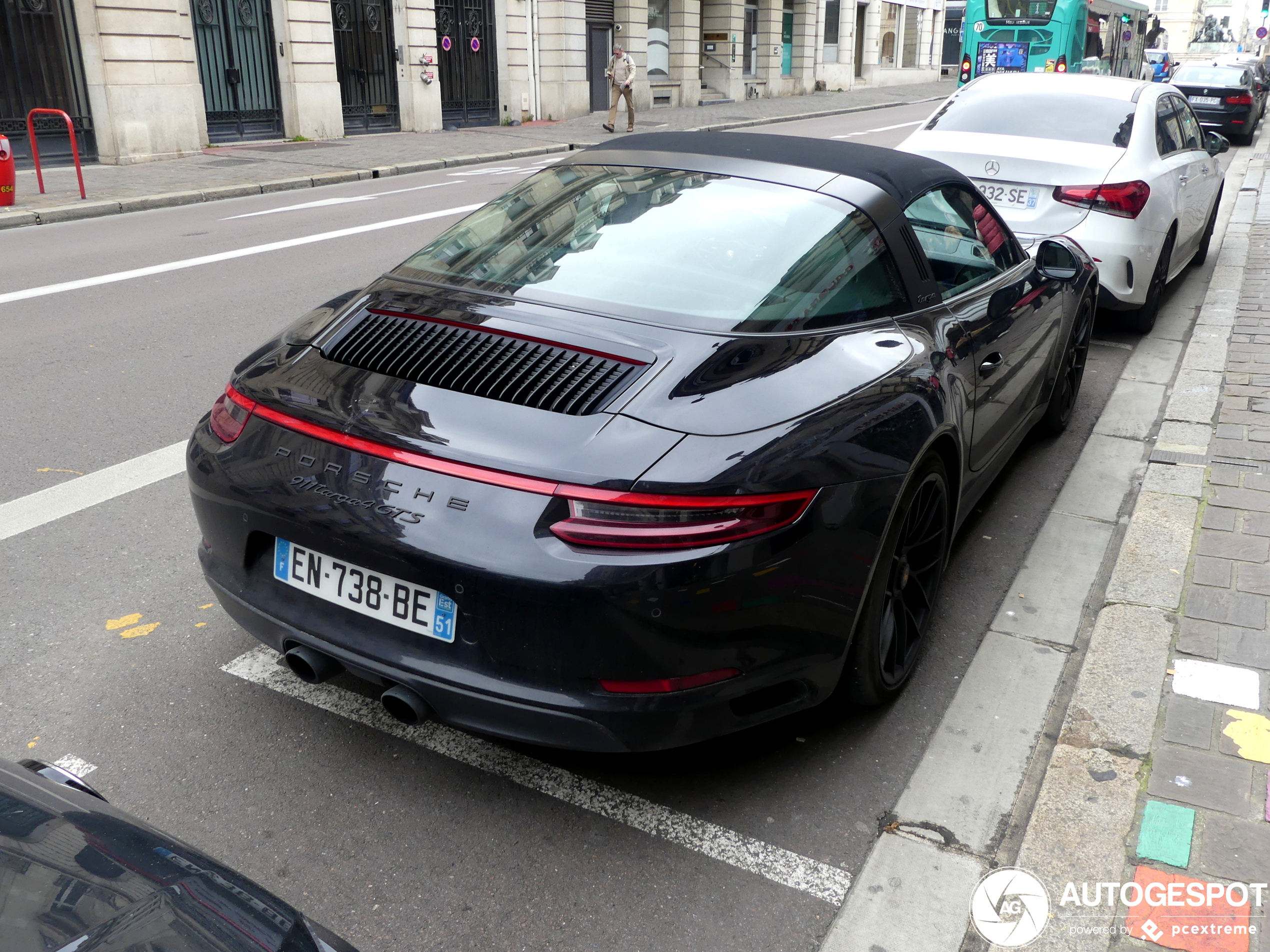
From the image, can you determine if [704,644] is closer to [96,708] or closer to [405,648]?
[405,648]

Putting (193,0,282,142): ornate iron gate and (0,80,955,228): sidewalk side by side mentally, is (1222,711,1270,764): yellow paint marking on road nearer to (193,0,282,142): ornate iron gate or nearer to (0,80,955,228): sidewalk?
(0,80,955,228): sidewalk

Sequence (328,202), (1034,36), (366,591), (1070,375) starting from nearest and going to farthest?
(366,591) → (1070,375) → (328,202) → (1034,36)

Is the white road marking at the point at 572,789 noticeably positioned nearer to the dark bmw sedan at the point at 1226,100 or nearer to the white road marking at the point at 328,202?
the white road marking at the point at 328,202

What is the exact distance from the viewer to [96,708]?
3.10 m

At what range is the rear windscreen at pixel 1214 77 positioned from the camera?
74.5ft

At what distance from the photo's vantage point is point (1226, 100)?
72.9 ft

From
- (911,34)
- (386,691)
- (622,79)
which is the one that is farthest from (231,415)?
(911,34)

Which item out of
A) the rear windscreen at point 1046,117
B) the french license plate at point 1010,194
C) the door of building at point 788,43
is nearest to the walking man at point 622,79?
the rear windscreen at point 1046,117

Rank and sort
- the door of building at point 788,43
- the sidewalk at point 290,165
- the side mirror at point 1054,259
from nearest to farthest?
1. the side mirror at point 1054,259
2. the sidewalk at point 290,165
3. the door of building at point 788,43

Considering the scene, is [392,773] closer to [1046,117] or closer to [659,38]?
[1046,117]

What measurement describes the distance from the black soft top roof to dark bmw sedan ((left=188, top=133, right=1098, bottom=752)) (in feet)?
0.10

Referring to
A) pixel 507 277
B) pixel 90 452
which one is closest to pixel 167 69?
pixel 90 452

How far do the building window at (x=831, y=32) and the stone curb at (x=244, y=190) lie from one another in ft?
81.6

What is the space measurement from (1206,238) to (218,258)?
8766mm
